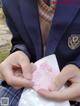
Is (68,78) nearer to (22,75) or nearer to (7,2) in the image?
(22,75)

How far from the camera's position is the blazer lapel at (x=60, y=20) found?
166cm

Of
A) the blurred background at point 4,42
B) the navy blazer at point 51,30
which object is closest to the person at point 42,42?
the navy blazer at point 51,30

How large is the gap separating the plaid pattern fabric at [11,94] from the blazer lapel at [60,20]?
19 centimetres

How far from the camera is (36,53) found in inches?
68.1

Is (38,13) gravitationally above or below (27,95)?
above

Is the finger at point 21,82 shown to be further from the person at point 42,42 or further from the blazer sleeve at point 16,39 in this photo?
the blazer sleeve at point 16,39

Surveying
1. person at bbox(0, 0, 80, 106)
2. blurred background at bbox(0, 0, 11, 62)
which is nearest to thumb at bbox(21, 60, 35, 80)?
person at bbox(0, 0, 80, 106)

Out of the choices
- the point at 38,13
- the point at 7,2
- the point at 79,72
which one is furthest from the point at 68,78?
the point at 7,2

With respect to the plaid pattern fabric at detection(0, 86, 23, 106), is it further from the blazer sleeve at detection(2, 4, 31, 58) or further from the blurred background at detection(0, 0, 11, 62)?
the blurred background at detection(0, 0, 11, 62)

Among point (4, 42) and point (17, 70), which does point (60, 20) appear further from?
point (4, 42)

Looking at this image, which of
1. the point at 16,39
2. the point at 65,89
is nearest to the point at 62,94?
the point at 65,89

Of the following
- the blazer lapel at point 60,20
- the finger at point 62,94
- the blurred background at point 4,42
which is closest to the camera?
the finger at point 62,94

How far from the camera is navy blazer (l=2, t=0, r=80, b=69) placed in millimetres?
1663

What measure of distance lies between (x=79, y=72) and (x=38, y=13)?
27cm
